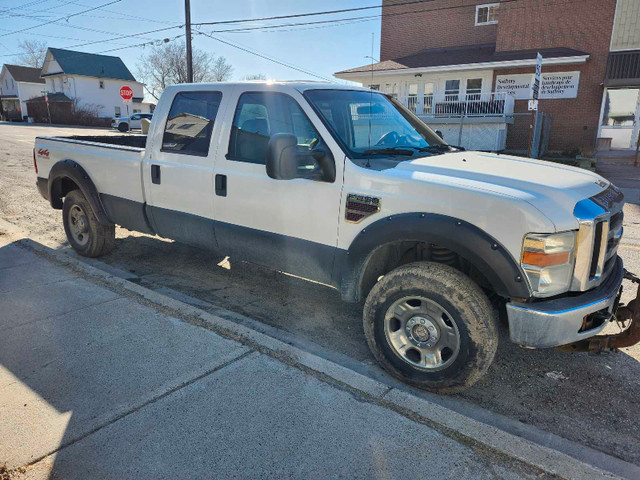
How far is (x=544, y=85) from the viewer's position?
846 inches

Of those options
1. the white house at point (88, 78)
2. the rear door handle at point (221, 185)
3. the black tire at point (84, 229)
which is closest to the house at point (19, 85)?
the white house at point (88, 78)

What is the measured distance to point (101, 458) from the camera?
2.42m

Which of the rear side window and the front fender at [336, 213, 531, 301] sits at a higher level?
the rear side window

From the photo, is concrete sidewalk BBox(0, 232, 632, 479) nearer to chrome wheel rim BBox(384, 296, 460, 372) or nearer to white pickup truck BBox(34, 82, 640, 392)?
chrome wheel rim BBox(384, 296, 460, 372)

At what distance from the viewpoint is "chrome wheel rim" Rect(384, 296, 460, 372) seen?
300cm

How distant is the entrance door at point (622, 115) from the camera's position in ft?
67.9

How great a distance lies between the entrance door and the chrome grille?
21320mm

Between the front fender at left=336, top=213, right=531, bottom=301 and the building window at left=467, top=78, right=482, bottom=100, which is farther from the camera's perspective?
the building window at left=467, top=78, right=482, bottom=100

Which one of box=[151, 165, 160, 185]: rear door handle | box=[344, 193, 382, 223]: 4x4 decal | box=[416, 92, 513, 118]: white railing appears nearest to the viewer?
box=[344, 193, 382, 223]: 4x4 decal

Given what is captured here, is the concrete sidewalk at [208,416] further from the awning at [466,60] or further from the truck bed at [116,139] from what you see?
the awning at [466,60]

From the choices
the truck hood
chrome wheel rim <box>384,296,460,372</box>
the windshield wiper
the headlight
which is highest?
the windshield wiper

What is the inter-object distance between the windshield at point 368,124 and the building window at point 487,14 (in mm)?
24678

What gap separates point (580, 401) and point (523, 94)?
21952 mm

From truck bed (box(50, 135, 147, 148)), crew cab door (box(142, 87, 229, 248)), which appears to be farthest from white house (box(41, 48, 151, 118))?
crew cab door (box(142, 87, 229, 248))
